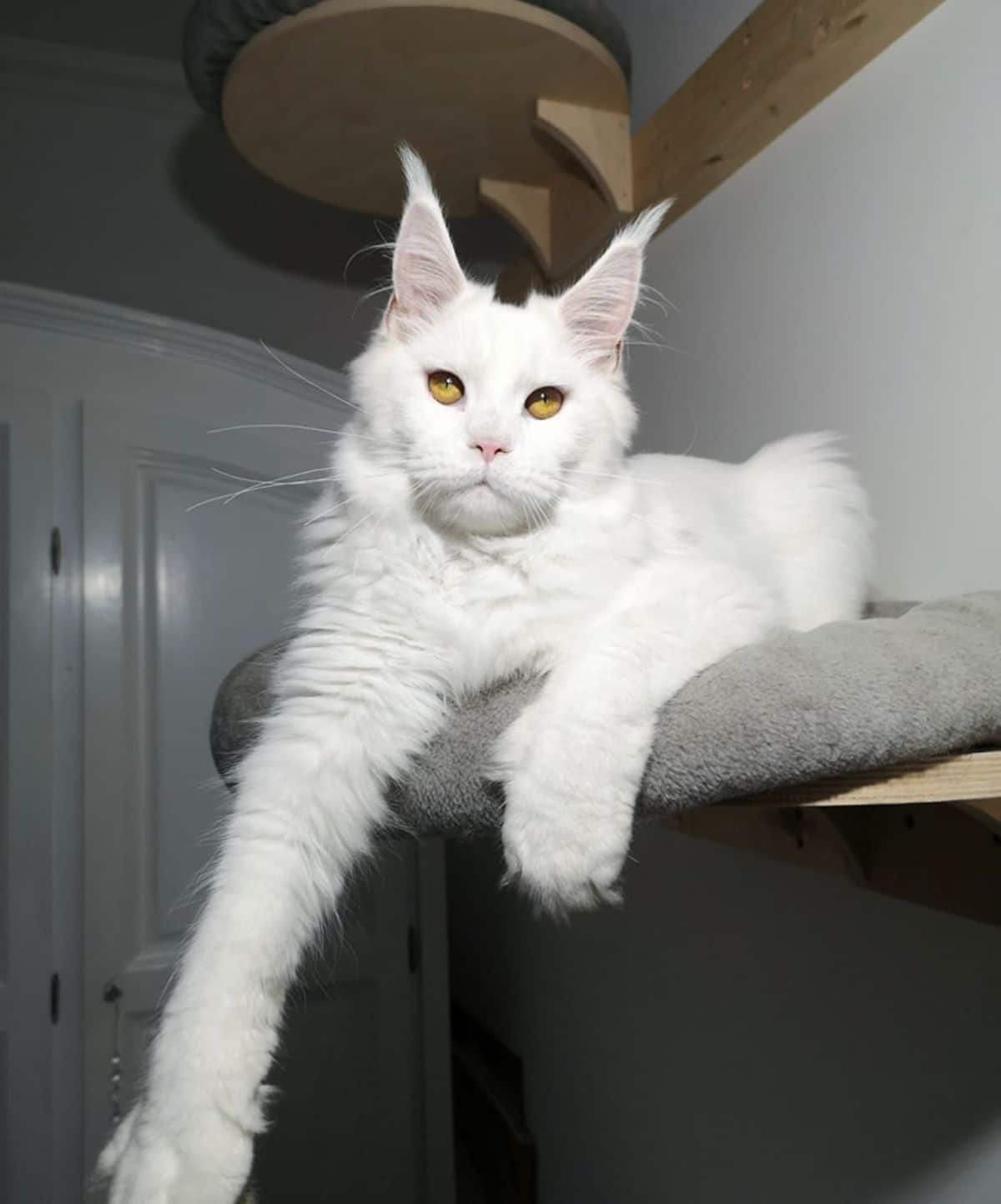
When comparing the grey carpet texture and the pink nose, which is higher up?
the pink nose

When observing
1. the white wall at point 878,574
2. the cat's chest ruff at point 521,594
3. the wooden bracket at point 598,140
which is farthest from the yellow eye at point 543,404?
the wooden bracket at point 598,140

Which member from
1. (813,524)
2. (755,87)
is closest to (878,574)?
(813,524)

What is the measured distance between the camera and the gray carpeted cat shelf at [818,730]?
58 centimetres

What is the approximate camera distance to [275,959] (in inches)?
30.4

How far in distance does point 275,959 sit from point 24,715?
3.94ft

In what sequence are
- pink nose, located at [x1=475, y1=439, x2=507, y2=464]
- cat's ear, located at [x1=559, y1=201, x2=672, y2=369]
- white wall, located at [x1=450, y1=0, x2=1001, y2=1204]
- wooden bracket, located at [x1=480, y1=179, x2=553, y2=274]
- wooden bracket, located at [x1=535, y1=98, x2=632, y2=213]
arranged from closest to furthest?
pink nose, located at [x1=475, y1=439, x2=507, y2=464] < cat's ear, located at [x1=559, y1=201, x2=672, y2=369] < white wall, located at [x1=450, y1=0, x2=1001, y2=1204] < wooden bracket, located at [x1=535, y1=98, x2=632, y2=213] < wooden bracket, located at [x1=480, y1=179, x2=553, y2=274]

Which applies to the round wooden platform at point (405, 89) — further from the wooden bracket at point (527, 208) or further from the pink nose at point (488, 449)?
the pink nose at point (488, 449)

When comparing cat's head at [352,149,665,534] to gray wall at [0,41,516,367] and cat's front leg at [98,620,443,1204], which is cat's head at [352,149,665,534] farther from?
gray wall at [0,41,516,367]

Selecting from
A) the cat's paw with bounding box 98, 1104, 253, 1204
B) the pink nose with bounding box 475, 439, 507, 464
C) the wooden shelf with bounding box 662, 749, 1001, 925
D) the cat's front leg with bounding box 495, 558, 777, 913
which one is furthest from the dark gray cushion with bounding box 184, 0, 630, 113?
the cat's paw with bounding box 98, 1104, 253, 1204

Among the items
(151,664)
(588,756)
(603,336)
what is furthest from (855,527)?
(151,664)

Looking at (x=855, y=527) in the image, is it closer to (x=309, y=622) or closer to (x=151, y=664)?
(x=309, y=622)

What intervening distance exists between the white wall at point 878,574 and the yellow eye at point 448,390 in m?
0.59

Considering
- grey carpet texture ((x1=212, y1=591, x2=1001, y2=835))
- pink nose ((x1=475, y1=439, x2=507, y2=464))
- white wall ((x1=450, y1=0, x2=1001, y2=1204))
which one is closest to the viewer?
grey carpet texture ((x1=212, y1=591, x2=1001, y2=835))

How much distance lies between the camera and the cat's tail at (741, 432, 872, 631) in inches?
42.2
